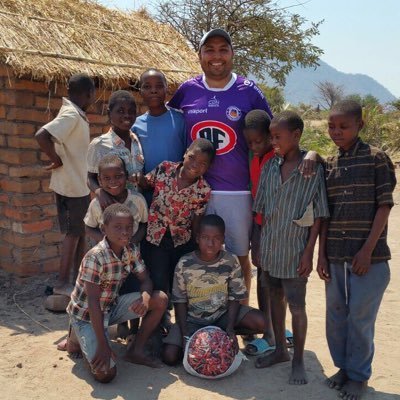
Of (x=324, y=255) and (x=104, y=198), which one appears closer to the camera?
(x=324, y=255)

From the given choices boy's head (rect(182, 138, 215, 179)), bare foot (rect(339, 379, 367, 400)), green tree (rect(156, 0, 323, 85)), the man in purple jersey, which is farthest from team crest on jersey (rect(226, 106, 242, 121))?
green tree (rect(156, 0, 323, 85))

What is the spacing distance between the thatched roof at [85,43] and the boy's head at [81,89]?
23cm

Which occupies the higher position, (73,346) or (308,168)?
(308,168)

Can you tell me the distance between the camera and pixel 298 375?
9.57ft

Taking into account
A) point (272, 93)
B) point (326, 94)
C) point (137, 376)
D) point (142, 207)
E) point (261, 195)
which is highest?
point (326, 94)

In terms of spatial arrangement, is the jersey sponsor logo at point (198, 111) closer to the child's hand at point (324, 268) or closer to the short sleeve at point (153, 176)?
the short sleeve at point (153, 176)

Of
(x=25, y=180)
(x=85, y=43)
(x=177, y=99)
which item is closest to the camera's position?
(x=177, y=99)

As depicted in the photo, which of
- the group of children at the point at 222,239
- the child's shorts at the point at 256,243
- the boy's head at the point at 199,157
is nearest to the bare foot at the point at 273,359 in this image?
the group of children at the point at 222,239

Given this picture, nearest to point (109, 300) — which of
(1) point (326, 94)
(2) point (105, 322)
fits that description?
(2) point (105, 322)

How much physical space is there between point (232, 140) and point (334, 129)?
0.74 m

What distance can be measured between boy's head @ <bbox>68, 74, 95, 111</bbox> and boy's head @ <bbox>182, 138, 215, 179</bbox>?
131cm

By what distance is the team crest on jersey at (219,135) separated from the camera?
10.5 ft

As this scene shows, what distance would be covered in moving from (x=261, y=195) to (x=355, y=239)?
635 mm

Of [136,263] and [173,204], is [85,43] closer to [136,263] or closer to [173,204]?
[173,204]
